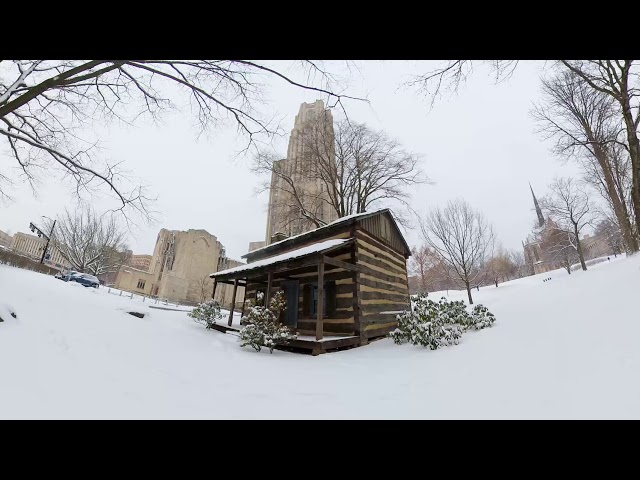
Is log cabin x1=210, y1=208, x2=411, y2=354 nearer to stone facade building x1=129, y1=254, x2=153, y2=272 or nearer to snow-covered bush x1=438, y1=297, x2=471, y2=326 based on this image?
snow-covered bush x1=438, y1=297, x2=471, y2=326

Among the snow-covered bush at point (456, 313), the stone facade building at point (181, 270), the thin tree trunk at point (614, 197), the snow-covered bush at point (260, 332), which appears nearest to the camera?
the snow-covered bush at point (260, 332)

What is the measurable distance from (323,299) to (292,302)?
2.20m

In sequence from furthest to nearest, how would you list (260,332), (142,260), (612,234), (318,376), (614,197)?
(142,260), (612,234), (614,197), (260,332), (318,376)

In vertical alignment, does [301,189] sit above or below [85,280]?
above

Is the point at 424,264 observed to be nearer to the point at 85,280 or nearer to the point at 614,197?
the point at 614,197

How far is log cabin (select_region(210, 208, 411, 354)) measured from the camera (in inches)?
351

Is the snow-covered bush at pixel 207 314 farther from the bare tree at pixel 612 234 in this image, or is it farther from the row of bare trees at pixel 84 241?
the bare tree at pixel 612 234

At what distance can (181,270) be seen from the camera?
1815 inches

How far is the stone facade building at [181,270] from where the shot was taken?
143 feet

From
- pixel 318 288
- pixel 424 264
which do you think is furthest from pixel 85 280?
pixel 424 264

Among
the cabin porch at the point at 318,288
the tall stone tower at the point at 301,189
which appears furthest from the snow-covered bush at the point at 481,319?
the tall stone tower at the point at 301,189

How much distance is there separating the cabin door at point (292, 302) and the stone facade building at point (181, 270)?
33.3m

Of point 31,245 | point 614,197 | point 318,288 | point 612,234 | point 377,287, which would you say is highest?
point 612,234
